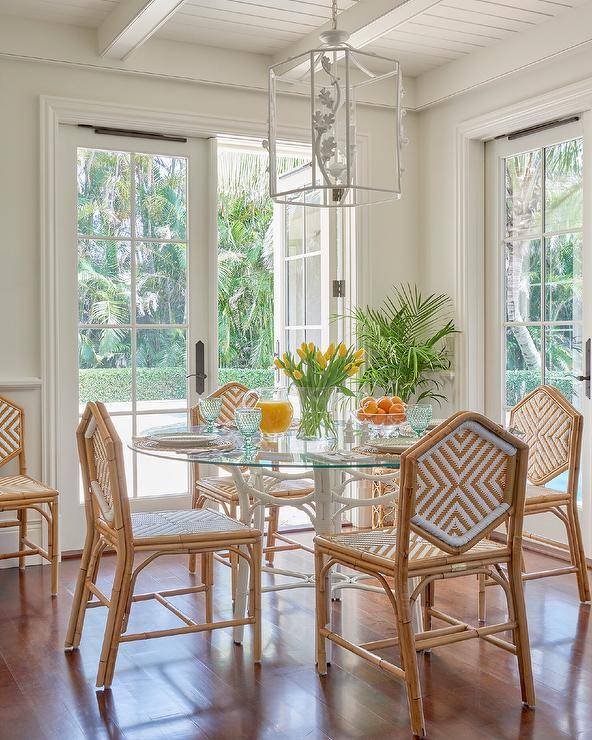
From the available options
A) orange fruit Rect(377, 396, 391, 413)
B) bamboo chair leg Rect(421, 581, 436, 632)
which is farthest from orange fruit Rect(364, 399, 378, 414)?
bamboo chair leg Rect(421, 581, 436, 632)

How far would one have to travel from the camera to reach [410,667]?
2.39m

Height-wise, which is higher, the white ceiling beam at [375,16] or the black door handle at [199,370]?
the white ceiling beam at [375,16]

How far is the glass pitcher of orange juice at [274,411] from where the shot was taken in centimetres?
326

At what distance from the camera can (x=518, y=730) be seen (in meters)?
2.42

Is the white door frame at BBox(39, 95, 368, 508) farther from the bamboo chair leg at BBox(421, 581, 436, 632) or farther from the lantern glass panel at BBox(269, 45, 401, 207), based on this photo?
the bamboo chair leg at BBox(421, 581, 436, 632)

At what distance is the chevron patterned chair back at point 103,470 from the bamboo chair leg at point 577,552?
189cm

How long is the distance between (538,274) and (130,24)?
2400 millimetres

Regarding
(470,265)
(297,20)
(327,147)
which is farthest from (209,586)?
(297,20)

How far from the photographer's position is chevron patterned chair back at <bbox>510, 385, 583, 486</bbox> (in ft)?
11.8

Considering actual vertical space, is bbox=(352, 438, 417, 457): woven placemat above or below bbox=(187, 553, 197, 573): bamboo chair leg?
above

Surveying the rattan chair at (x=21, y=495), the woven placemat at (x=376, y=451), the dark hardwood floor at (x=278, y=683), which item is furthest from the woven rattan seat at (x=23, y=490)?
the woven placemat at (x=376, y=451)

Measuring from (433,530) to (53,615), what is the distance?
5.85 feet

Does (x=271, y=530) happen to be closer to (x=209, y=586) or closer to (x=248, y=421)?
(x=209, y=586)

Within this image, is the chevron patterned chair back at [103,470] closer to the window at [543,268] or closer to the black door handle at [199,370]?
the black door handle at [199,370]
